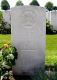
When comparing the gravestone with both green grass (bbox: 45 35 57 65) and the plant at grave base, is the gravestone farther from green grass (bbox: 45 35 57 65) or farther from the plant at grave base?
green grass (bbox: 45 35 57 65)

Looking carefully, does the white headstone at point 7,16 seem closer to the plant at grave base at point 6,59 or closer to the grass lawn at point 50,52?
the grass lawn at point 50,52

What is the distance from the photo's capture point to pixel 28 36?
6766mm

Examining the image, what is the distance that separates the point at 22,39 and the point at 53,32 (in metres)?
13.2

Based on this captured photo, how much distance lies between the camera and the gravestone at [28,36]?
670cm

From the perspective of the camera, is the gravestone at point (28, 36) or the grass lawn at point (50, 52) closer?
the gravestone at point (28, 36)

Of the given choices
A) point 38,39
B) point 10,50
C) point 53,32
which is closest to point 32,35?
point 38,39

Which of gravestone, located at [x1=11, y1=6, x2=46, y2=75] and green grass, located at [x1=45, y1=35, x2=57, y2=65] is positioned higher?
gravestone, located at [x1=11, y1=6, x2=46, y2=75]

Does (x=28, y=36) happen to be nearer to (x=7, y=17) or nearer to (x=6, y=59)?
(x=6, y=59)

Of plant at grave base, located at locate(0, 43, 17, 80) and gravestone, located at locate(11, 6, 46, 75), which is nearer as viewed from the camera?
plant at grave base, located at locate(0, 43, 17, 80)

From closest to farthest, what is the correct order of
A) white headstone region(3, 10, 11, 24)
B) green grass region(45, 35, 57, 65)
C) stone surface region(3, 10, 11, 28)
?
1. green grass region(45, 35, 57, 65)
2. stone surface region(3, 10, 11, 28)
3. white headstone region(3, 10, 11, 24)

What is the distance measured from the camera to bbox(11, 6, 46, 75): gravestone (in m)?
6.70

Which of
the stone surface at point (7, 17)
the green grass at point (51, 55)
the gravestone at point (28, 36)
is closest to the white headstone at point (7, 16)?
the stone surface at point (7, 17)

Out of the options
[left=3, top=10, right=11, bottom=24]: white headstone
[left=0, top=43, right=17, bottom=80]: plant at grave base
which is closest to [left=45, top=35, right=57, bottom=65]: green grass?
[left=0, top=43, right=17, bottom=80]: plant at grave base

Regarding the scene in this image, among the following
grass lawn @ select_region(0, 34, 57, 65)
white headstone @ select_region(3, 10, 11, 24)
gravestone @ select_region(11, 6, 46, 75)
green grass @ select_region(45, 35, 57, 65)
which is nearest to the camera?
gravestone @ select_region(11, 6, 46, 75)
